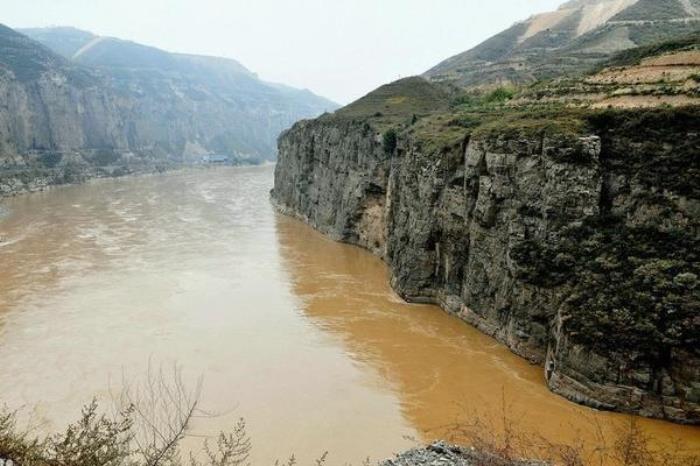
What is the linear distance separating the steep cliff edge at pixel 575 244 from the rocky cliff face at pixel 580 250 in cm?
5

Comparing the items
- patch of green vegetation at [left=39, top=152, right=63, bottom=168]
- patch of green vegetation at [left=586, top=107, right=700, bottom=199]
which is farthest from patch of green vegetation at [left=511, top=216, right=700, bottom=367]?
patch of green vegetation at [left=39, top=152, right=63, bottom=168]

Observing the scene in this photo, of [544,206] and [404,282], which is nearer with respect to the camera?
[544,206]

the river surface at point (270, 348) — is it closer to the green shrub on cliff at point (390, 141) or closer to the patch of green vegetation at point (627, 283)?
the patch of green vegetation at point (627, 283)

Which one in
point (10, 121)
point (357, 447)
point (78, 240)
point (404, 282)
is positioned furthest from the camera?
point (10, 121)

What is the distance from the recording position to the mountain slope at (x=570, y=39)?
6762 centimetres

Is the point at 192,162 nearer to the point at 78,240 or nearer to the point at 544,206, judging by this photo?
the point at 78,240

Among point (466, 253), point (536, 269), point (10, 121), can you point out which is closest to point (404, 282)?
point (466, 253)

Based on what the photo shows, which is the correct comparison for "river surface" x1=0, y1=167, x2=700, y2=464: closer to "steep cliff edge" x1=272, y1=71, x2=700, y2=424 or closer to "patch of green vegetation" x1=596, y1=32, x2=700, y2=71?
"steep cliff edge" x1=272, y1=71, x2=700, y2=424

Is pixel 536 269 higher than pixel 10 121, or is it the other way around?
pixel 10 121

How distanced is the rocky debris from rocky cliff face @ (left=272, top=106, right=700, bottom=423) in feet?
19.7

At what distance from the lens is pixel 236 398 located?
2158 cm

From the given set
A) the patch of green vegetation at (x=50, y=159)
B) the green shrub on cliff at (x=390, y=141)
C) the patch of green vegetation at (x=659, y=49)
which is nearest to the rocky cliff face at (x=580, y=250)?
the green shrub on cliff at (x=390, y=141)

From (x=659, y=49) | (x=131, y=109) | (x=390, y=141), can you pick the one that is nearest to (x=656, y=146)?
(x=659, y=49)

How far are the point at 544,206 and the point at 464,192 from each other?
19.8 feet
